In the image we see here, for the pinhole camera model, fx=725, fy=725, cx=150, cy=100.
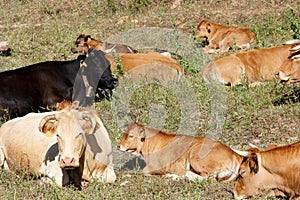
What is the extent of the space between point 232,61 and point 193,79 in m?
1.24

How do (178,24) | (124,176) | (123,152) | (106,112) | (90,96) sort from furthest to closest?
(178,24) < (90,96) < (106,112) < (123,152) < (124,176)

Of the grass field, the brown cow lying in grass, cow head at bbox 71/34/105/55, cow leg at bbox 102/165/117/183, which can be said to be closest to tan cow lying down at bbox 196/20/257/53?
the grass field

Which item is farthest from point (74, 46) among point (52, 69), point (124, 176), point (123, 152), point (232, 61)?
point (124, 176)

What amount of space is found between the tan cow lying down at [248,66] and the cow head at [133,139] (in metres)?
3.49

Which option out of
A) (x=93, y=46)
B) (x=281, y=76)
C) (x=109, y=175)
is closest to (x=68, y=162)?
(x=109, y=175)

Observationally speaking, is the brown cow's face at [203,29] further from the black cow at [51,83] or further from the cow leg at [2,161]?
the cow leg at [2,161]

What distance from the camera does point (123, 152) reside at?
399 inches

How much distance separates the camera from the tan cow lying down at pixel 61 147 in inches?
319

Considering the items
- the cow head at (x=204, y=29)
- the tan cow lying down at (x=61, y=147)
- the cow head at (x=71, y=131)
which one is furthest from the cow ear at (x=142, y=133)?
the cow head at (x=204, y=29)

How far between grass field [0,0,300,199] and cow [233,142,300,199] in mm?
155

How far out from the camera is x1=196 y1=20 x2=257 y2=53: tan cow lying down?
50.1 feet

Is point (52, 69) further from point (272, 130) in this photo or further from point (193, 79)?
point (272, 130)

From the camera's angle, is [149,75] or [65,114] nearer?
[65,114]

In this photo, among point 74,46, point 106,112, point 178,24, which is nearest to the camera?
point 106,112
